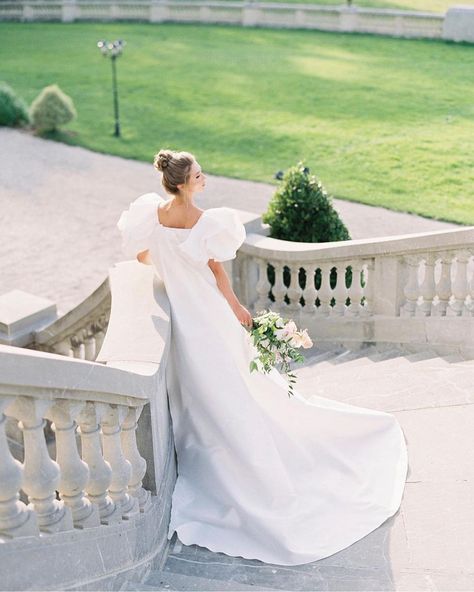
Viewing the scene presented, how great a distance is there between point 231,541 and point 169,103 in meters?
18.1

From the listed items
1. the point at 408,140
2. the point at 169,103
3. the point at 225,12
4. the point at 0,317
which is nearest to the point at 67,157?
the point at 169,103

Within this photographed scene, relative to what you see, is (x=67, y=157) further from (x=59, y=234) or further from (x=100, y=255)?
(x=100, y=255)

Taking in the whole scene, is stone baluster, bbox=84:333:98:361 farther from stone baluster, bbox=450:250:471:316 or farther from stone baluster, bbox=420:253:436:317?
stone baluster, bbox=450:250:471:316

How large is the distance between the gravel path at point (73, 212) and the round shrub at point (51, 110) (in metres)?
0.54

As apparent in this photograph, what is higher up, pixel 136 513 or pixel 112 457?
pixel 112 457

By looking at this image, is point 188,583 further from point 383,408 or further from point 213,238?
point 383,408

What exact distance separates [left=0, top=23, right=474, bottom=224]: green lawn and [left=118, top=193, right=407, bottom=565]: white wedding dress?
9738mm

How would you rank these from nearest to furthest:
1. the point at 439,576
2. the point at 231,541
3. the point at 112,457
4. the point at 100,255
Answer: the point at 112,457
the point at 439,576
the point at 231,541
the point at 100,255

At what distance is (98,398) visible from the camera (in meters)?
4.31

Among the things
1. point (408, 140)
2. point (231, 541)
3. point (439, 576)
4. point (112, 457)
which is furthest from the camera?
point (408, 140)

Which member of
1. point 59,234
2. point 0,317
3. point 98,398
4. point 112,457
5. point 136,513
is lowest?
point 59,234

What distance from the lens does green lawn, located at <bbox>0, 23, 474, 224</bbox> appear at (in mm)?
17547

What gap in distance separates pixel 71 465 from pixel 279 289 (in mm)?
5571

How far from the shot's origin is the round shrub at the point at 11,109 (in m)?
21.3
